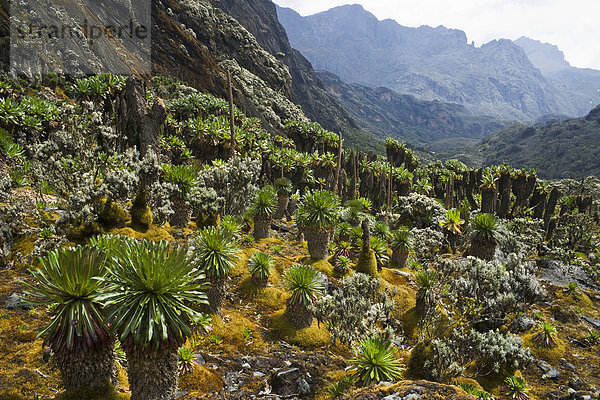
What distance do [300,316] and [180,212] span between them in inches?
420

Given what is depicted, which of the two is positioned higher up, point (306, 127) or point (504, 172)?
point (306, 127)

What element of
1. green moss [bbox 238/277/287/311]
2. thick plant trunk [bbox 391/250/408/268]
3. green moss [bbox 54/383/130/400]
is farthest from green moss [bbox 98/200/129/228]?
thick plant trunk [bbox 391/250/408/268]

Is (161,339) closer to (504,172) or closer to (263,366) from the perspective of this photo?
(263,366)

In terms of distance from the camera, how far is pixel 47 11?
160 feet

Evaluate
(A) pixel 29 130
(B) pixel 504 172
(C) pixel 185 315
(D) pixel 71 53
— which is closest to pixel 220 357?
(C) pixel 185 315

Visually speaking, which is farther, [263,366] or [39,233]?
[39,233]

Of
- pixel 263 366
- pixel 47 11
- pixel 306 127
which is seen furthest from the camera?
pixel 306 127

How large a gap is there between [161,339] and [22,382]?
304cm

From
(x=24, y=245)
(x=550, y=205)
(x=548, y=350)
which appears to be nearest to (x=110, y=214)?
(x=24, y=245)

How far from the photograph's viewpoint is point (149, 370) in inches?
226

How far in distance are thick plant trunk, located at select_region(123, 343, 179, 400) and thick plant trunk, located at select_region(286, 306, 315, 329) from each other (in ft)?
18.9

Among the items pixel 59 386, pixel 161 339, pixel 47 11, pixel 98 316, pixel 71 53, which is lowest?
pixel 59 386

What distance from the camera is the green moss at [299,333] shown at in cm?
1094

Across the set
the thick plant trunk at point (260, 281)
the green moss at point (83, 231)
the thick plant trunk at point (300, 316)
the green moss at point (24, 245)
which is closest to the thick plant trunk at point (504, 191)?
the thick plant trunk at point (260, 281)
